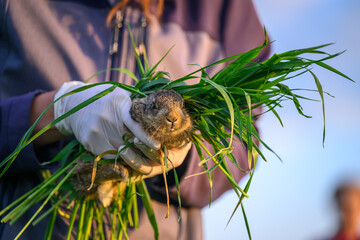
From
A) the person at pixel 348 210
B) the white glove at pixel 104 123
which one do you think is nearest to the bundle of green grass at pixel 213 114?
the white glove at pixel 104 123

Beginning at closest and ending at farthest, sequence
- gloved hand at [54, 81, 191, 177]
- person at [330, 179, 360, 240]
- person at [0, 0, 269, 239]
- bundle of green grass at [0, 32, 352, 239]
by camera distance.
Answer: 1. bundle of green grass at [0, 32, 352, 239]
2. gloved hand at [54, 81, 191, 177]
3. person at [0, 0, 269, 239]
4. person at [330, 179, 360, 240]

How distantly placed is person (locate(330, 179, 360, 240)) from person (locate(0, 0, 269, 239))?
1998mm

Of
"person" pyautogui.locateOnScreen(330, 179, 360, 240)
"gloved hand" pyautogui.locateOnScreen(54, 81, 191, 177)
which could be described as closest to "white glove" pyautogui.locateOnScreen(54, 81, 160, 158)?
"gloved hand" pyautogui.locateOnScreen(54, 81, 191, 177)

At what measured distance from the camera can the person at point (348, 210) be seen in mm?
3035

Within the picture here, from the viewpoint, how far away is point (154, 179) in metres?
1.28

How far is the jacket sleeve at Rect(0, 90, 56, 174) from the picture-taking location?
3.72ft

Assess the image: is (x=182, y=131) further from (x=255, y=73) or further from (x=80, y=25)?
(x=80, y=25)

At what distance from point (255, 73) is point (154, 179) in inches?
19.9

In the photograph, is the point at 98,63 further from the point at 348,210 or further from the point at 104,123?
the point at 348,210

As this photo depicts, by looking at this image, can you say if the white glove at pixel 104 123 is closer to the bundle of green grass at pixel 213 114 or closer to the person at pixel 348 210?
the bundle of green grass at pixel 213 114

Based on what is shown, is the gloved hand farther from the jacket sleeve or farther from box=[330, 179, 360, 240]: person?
box=[330, 179, 360, 240]: person

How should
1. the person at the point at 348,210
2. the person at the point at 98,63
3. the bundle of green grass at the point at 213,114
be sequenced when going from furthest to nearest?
the person at the point at 348,210 < the person at the point at 98,63 < the bundle of green grass at the point at 213,114

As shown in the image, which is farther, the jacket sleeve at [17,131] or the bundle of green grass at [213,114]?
the jacket sleeve at [17,131]

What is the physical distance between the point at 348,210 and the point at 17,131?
9.06 feet
